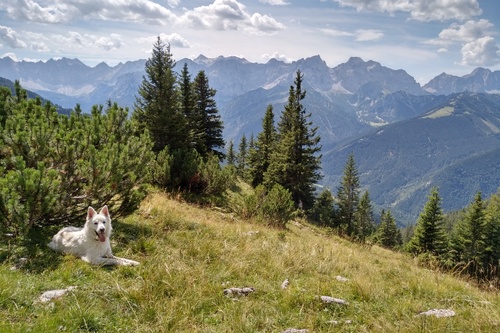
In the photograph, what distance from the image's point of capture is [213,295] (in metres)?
5.47

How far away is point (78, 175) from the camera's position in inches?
299

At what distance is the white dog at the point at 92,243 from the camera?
626 centimetres

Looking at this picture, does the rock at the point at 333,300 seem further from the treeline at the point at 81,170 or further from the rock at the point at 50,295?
the treeline at the point at 81,170

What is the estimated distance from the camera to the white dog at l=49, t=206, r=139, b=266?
247 inches

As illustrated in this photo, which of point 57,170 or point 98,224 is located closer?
point 98,224

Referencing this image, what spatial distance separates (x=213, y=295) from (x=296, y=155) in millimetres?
33148

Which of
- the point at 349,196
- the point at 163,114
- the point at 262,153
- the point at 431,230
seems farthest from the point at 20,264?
the point at 349,196

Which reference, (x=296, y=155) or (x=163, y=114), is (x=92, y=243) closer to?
(x=163, y=114)

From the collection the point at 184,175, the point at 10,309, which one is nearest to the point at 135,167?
the point at 10,309

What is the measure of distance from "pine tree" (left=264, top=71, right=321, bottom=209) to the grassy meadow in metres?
29.5

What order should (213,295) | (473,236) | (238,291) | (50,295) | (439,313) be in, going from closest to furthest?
(50,295), (439,313), (213,295), (238,291), (473,236)

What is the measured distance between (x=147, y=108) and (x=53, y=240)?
2103 centimetres

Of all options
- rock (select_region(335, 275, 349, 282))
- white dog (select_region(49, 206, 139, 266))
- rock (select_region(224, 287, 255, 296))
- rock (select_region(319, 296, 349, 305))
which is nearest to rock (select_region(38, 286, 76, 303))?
white dog (select_region(49, 206, 139, 266))

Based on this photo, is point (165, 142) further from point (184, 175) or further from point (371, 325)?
point (371, 325)
